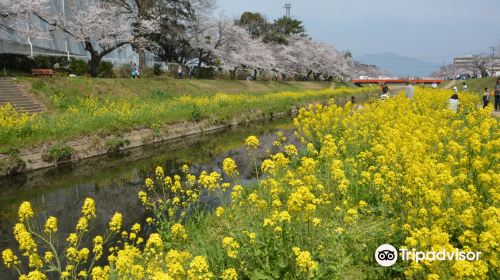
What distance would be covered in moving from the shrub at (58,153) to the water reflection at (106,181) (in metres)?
0.49

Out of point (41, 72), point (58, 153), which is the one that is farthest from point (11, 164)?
point (41, 72)

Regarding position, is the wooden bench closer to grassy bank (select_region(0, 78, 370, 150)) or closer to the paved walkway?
grassy bank (select_region(0, 78, 370, 150))

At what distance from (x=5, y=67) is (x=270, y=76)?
35388mm

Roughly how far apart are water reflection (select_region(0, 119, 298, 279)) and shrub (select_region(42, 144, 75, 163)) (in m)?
0.49

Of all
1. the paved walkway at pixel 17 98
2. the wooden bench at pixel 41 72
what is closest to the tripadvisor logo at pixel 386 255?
the paved walkway at pixel 17 98

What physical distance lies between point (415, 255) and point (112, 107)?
19.4 metres

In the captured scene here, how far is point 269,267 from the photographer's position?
397 centimetres

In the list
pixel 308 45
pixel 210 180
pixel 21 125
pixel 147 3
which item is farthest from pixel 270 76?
pixel 210 180

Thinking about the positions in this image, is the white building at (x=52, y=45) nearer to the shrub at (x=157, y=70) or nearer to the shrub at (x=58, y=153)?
the shrub at (x=157, y=70)

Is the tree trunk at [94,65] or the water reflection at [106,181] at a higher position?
the tree trunk at [94,65]

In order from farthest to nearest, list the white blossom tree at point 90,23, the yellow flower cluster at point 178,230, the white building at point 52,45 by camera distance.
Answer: the white building at point 52,45 < the white blossom tree at point 90,23 < the yellow flower cluster at point 178,230

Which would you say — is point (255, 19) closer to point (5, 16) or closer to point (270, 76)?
point (270, 76)

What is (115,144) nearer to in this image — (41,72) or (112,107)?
(112,107)

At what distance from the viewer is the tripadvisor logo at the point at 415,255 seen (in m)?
3.49
